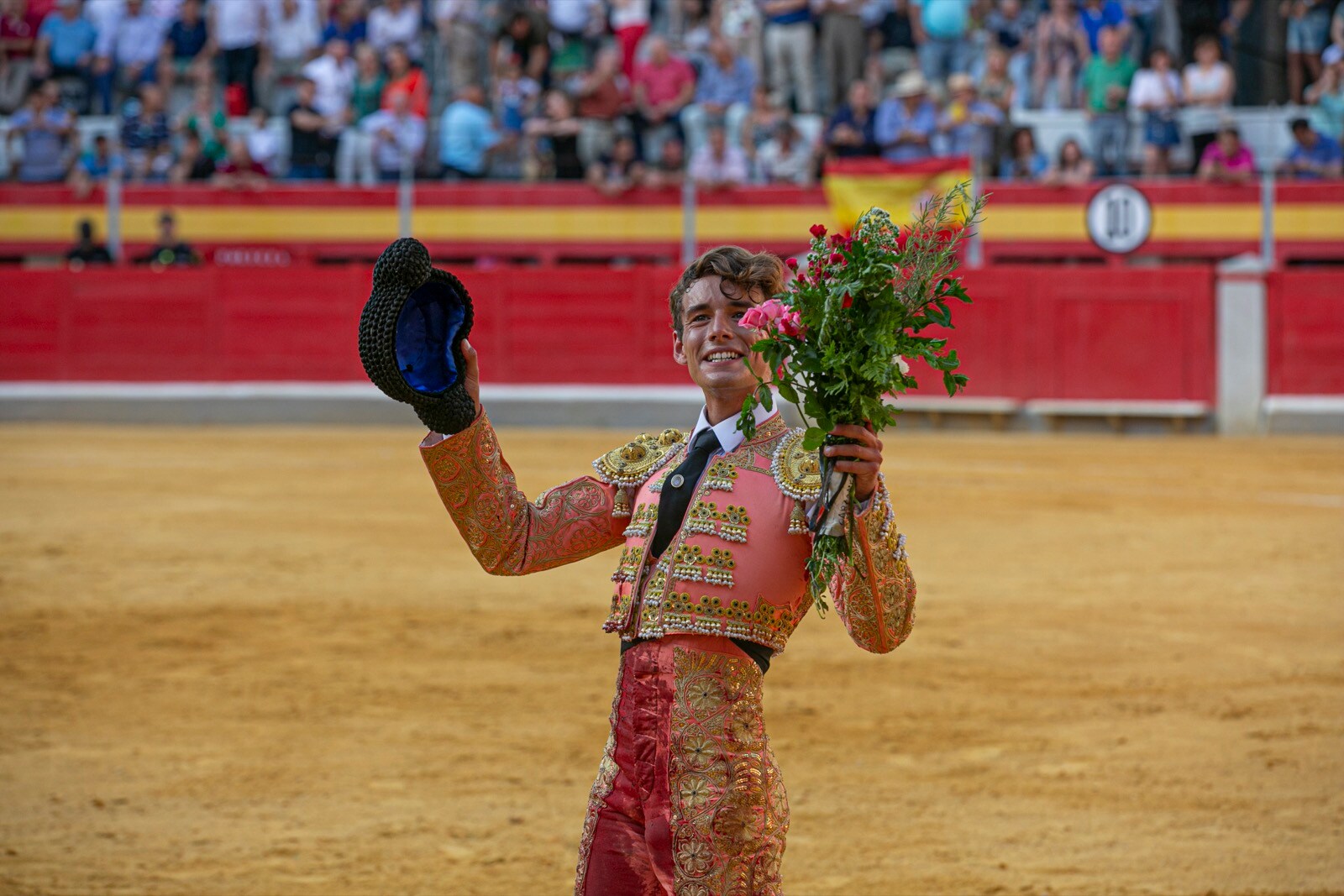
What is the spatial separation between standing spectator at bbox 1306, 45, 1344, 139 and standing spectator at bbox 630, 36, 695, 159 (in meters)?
4.75

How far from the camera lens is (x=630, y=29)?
14.3m

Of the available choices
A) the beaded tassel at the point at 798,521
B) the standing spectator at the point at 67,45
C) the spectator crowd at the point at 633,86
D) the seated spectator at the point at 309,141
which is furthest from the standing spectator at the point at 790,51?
the beaded tassel at the point at 798,521

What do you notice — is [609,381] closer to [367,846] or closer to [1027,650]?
[1027,650]

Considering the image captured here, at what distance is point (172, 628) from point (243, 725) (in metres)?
1.54

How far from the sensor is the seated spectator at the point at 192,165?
1459cm

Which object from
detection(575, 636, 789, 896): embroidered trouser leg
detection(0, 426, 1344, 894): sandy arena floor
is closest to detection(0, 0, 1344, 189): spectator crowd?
detection(0, 426, 1344, 894): sandy arena floor

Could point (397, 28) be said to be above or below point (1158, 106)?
above

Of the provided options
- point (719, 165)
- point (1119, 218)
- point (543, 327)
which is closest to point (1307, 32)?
point (1119, 218)

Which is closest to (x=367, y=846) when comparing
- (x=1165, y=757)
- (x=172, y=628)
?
(x=1165, y=757)

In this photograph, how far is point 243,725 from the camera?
5.21m

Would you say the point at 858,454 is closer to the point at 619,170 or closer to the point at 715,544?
the point at 715,544

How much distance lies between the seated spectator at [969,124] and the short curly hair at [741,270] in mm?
10873

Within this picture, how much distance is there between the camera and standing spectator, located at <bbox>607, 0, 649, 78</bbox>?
46.9 ft

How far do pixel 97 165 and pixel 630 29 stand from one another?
4.76 metres
